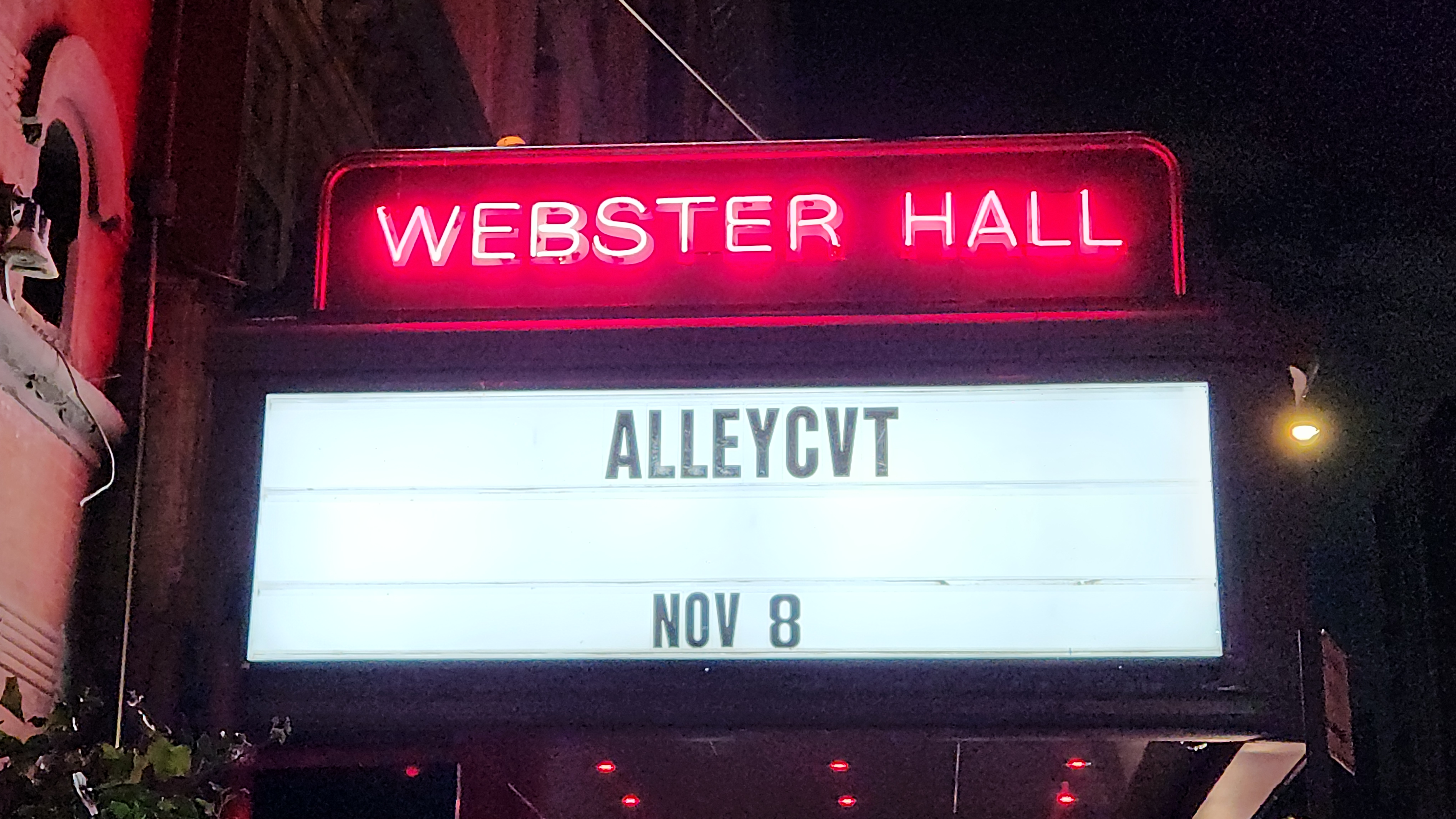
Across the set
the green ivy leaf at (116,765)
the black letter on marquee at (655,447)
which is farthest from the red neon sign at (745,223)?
the green ivy leaf at (116,765)

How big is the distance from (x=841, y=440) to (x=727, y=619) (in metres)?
0.73

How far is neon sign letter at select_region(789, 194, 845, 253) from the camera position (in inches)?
239

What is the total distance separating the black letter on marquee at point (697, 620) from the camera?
5371 mm

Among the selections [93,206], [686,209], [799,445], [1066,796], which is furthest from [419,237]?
[1066,796]

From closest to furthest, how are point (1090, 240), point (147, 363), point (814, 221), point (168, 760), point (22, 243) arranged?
1. point (168, 760)
2. point (22, 243)
3. point (147, 363)
4. point (1090, 240)
5. point (814, 221)

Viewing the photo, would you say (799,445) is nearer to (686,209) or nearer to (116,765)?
(686,209)

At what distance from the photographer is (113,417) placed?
5.65 m

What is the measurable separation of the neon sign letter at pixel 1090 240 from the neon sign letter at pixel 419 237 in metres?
2.33

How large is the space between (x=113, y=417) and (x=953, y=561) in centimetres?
293

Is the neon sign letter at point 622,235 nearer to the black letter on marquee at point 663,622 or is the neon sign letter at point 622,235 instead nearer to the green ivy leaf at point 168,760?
the black letter on marquee at point 663,622

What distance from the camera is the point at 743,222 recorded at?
6109mm

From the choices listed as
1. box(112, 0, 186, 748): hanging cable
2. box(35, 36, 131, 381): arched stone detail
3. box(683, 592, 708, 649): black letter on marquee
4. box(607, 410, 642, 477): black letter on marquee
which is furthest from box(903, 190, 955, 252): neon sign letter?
box(35, 36, 131, 381): arched stone detail

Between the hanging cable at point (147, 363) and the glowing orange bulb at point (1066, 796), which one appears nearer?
the hanging cable at point (147, 363)

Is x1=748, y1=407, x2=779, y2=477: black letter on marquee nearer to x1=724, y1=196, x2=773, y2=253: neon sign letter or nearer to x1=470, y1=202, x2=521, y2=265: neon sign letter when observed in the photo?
x1=724, y1=196, x2=773, y2=253: neon sign letter
